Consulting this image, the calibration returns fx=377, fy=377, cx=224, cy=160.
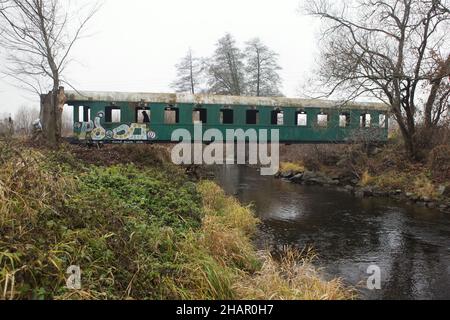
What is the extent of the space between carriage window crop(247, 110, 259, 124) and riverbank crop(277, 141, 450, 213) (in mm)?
4110

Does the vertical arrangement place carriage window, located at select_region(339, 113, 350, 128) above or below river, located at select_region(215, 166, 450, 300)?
above

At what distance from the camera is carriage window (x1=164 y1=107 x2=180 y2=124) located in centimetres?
1886

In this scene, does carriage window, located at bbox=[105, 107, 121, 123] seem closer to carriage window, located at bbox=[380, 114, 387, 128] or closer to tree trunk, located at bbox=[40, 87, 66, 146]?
tree trunk, located at bbox=[40, 87, 66, 146]

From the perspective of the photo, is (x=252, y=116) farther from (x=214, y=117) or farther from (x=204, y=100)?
(x=204, y=100)

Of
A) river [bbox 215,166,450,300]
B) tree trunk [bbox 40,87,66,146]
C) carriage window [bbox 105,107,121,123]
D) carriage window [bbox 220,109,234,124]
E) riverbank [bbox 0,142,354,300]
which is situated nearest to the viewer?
riverbank [bbox 0,142,354,300]

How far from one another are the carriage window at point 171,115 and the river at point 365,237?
519cm

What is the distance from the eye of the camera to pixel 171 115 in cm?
1970

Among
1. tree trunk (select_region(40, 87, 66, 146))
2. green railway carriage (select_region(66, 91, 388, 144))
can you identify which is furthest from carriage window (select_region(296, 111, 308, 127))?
tree trunk (select_region(40, 87, 66, 146))

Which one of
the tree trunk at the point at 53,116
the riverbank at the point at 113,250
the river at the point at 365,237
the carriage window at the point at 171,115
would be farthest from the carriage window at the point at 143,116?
the riverbank at the point at 113,250

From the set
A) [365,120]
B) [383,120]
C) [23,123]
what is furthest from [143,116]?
[23,123]

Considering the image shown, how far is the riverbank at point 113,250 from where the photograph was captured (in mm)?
3746

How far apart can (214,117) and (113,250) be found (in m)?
15.1

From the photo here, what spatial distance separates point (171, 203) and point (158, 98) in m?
11.8

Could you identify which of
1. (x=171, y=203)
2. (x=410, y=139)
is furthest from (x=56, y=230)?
(x=410, y=139)
